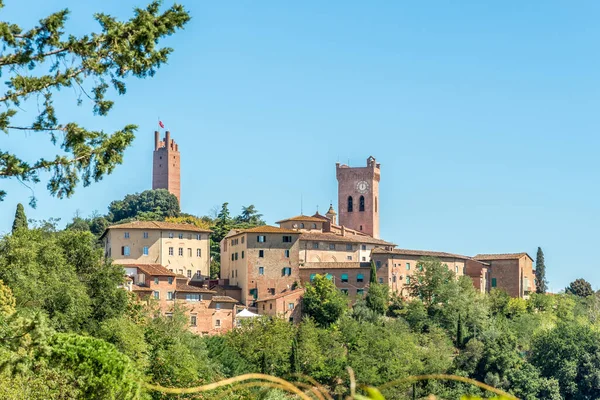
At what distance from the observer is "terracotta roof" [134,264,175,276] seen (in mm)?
62312

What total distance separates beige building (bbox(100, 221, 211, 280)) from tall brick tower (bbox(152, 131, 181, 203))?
196 ft

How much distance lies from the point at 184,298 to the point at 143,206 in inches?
2042

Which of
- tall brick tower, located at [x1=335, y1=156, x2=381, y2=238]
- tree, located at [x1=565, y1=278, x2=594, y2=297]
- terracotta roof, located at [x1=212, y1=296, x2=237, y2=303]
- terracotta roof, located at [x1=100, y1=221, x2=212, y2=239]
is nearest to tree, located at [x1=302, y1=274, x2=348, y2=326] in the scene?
terracotta roof, located at [x1=212, y1=296, x2=237, y2=303]

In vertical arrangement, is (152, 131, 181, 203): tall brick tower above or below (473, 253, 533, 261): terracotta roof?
above

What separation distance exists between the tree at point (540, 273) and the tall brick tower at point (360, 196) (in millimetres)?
15423

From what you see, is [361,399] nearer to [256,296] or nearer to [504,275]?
[256,296]

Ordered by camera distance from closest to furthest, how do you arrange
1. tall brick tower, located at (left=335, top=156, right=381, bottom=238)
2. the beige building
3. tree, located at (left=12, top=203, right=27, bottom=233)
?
the beige building → tree, located at (left=12, top=203, right=27, bottom=233) → tall brick tower, located at (left=335, top=156, right=381, bottom=238)

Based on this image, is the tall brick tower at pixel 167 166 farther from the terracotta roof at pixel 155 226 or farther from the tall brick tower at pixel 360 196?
the terracotta roof at pixel 155 226

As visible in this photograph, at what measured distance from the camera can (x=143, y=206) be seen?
114m

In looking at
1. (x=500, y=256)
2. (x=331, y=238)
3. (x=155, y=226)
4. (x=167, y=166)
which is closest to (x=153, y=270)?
(x=155, y=226)

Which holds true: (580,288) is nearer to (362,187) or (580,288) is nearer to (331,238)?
(362,187)

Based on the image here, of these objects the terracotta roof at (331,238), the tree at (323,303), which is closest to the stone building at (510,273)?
the terracotta roof at (331,238)

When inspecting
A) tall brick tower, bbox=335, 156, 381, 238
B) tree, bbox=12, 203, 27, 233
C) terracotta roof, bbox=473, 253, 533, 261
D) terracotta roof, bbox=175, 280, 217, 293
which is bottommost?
terracotta roof, bbox=175, 280, 217, 293

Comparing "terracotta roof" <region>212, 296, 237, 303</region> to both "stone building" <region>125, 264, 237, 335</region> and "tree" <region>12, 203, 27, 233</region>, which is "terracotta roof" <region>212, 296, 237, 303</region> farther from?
"tree" <region>12, 203, 27, 233</region>
